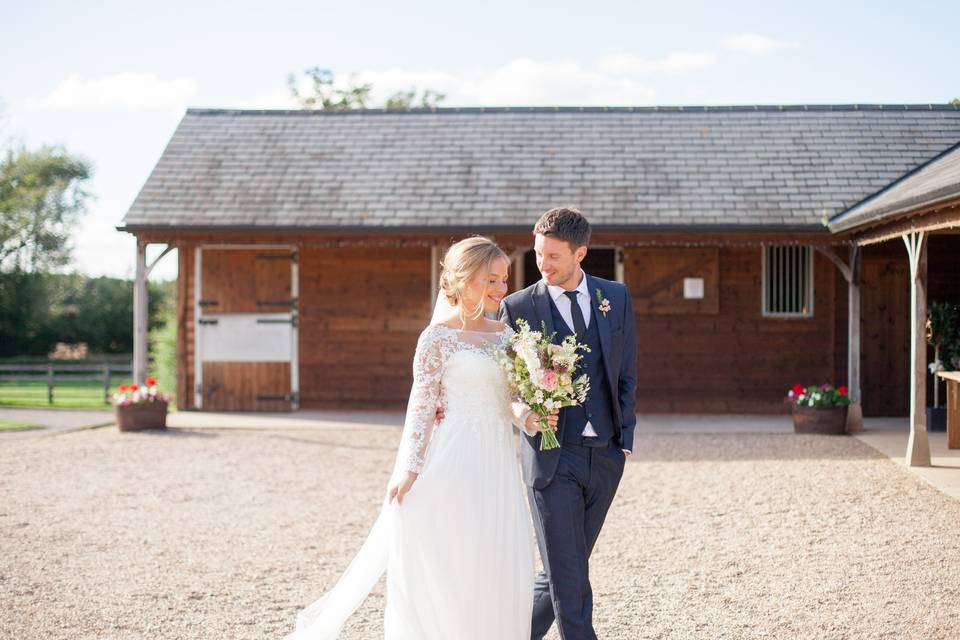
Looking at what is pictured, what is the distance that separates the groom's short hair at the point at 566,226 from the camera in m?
4.00

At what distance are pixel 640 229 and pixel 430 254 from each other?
328 centimetres

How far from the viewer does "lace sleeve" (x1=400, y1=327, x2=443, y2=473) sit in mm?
4185

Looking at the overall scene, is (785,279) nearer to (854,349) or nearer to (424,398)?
(854,349)

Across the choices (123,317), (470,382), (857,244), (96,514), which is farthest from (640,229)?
(123,317)

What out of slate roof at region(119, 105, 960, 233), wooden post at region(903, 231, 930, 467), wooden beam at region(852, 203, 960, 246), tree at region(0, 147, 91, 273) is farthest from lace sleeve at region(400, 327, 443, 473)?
tree at region(0, 147, 91, 273)

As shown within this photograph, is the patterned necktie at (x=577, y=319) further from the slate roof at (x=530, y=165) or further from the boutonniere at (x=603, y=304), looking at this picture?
the slate roof at (x=530, y=165)

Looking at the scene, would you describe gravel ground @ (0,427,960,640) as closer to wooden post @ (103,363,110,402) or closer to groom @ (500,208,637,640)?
groom @ (500,208,637,640)

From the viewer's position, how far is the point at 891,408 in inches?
567

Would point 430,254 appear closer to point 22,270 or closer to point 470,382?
point 470,382

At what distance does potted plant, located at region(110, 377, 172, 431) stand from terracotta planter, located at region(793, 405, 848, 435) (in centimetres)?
813

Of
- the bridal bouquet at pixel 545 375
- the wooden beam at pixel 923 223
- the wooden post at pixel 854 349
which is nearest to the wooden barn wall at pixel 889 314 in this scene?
the wooden post at pixel 854 349

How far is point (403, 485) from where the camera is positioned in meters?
4.14

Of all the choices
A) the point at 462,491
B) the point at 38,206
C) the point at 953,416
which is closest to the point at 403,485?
the point at 462,491

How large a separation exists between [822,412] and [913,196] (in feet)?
12.4
